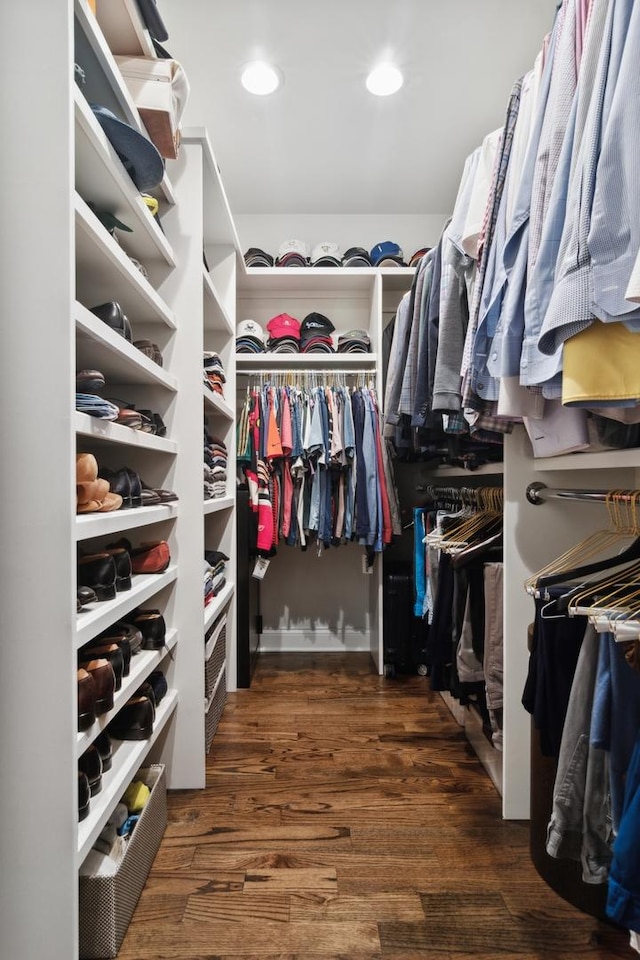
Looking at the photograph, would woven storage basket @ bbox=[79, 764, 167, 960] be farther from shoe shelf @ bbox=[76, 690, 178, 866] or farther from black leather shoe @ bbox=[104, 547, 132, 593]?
black leather shoe @ bbox=[104, 547, 132, 593]

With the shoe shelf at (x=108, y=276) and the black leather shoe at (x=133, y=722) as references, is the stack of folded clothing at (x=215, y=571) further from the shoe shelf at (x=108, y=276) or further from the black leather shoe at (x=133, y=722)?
the shoe shelf at (x=108, y=276)

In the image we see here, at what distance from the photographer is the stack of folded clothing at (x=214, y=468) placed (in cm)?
201

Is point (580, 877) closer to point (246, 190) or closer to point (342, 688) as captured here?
point (342, 688)

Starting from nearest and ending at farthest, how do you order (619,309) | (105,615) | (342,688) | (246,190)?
(619,309) < (105,615) < (342,688) < (246,190)

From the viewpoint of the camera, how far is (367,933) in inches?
43.2

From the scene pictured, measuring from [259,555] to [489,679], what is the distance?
52.5 inches

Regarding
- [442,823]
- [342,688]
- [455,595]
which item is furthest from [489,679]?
[342,688]

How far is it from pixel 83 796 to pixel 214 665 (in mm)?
1040

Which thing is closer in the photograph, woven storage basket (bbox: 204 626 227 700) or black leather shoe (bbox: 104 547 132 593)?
black leather shoe (bbox: 104 547 132 593)

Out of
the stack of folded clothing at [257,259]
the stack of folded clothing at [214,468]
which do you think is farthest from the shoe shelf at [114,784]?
the stack of folded clothing at [257,259]

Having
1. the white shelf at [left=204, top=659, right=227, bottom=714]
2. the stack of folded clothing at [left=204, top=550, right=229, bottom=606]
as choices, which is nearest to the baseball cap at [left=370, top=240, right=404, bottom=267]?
the stack of folded clothing at [left=204, top=550, right=229, bottom=606]

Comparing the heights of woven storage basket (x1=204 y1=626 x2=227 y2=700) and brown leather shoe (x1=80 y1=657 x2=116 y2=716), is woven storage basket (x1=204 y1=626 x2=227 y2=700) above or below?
below

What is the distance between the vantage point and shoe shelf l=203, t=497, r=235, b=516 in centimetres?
186

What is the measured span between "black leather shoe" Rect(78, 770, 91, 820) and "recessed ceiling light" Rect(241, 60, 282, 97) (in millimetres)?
2350
